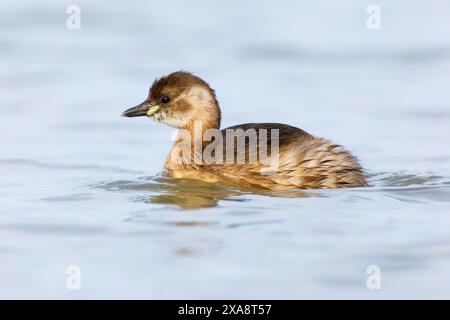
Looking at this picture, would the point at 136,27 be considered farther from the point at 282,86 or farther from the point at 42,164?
the point at 42,164

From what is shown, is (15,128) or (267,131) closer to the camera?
(267,131)

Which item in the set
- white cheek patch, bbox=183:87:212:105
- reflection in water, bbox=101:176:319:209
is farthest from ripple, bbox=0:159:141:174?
reflection in water, bbox=101:176:319:209

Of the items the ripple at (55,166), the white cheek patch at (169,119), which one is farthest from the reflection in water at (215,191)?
the ripple at (55,166)

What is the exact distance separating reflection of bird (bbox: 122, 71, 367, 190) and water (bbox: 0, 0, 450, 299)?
22 centimetres

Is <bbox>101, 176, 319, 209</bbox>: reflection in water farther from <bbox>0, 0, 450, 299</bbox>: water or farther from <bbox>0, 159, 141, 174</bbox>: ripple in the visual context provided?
<bbox>0, 159, 141, 174</bbox>: ripple

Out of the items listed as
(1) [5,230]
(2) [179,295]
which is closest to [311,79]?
(1) [5,230]

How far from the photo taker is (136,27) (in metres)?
16.9

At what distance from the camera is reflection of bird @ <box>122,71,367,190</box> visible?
9.41 meters

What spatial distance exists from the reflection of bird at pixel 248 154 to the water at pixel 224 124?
222mm

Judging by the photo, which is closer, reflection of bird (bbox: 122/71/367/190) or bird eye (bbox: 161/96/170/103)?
reflection of bird (bbox: 122/71/367/190)

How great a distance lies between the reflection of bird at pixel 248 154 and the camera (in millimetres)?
9406

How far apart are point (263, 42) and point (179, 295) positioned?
984cm

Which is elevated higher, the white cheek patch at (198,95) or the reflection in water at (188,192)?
the white cheek patch at (198,95)

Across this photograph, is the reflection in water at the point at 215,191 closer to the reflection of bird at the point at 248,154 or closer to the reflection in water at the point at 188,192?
the reflection in water at the point at 188,192
